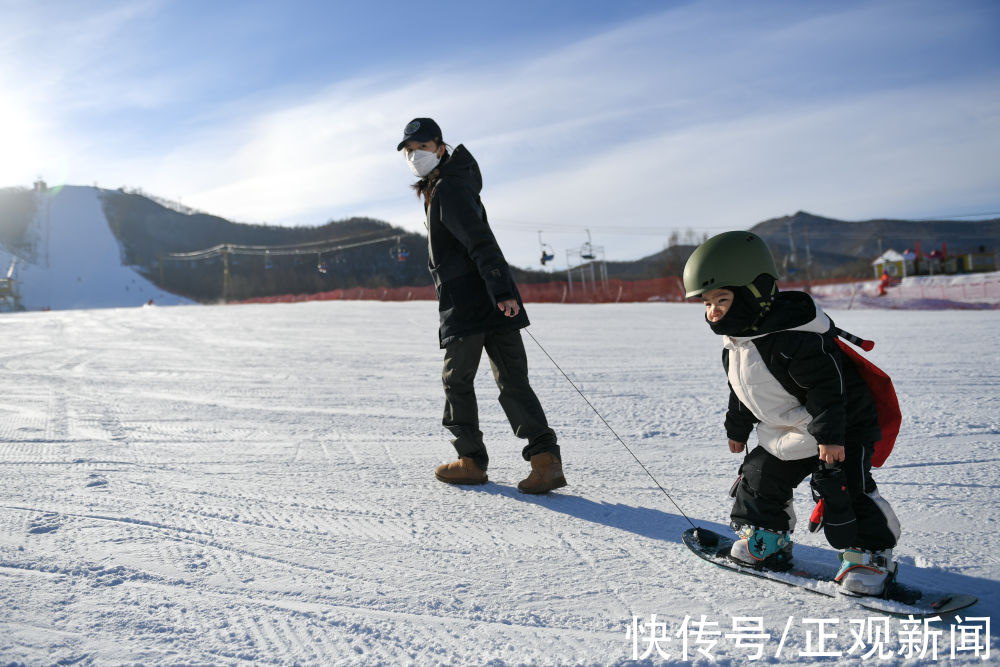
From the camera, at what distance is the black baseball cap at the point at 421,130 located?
3164 mm

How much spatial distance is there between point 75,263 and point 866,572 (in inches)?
3650

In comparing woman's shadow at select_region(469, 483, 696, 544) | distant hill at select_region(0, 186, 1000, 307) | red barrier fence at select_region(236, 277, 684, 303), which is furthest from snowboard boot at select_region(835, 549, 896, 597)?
distant hill at select_region(0, 186, 1000, 307)

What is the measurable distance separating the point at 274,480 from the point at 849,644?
2.67 m

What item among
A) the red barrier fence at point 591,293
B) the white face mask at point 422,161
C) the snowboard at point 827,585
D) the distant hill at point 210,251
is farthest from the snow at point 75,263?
the snowboard at point 827,585

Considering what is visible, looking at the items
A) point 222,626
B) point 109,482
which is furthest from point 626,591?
point 109,482

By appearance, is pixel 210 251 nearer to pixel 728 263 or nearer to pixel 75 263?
pixel 75 263

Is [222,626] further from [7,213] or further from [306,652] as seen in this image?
[7,213]

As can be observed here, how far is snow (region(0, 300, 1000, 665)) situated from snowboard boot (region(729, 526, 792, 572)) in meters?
0.13

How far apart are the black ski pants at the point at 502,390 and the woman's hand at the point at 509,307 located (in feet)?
0.46

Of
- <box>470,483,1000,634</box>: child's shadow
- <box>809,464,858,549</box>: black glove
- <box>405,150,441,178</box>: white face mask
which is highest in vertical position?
<box>405,150,441,178</box>: white face mask

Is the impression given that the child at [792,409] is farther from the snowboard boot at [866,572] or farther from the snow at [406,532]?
the snow at [406,532]

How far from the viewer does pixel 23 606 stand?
198 centimetres

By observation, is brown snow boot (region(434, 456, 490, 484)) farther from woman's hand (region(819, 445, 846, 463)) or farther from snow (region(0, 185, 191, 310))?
snow (region(0, 185, 191, 310))

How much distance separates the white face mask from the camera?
126 inches
